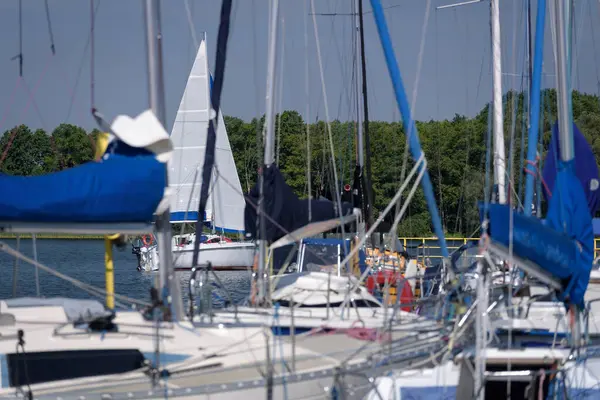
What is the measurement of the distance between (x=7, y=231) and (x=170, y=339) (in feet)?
6.43

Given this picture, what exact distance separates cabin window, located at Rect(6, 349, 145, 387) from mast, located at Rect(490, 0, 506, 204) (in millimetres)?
8523

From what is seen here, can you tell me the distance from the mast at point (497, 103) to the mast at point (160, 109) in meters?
7.61

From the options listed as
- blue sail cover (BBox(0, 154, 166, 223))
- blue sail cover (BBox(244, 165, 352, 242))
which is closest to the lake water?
blue sail cover (BBox(244, 165, 352, 242))

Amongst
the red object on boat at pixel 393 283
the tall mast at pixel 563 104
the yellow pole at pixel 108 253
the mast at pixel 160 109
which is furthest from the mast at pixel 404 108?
the yellow pole at pixel 108 253

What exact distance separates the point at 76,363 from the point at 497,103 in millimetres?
12598

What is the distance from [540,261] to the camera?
34.1ft

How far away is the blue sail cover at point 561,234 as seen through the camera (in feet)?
32.8

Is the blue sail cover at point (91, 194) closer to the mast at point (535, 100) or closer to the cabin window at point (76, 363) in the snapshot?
the cabin window at point (76, 363)

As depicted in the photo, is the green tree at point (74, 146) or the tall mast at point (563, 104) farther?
the green tree at point (74, 146)

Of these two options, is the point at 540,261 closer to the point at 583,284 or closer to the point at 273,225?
the point at 583,284

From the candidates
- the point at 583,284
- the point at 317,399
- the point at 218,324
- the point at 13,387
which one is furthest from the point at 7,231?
the point at 583,284

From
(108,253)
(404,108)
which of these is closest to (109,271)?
(108,253)

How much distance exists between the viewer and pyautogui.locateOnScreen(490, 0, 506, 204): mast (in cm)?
1762

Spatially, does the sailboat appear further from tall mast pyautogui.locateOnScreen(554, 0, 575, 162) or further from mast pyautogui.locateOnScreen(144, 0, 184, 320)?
tall mast pyautogui.locateOnScreen(554, 0, 575, 162)
